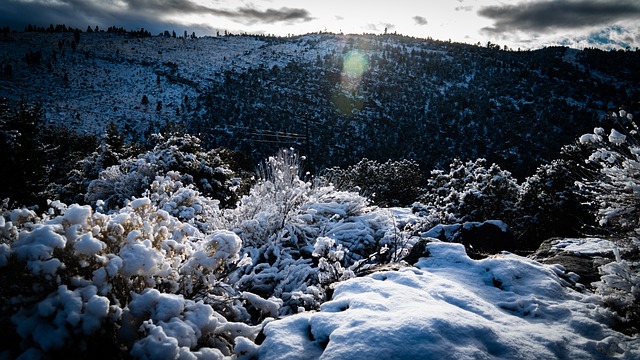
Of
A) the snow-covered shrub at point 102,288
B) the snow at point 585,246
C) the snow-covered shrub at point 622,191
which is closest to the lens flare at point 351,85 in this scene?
the snow at point 585,246

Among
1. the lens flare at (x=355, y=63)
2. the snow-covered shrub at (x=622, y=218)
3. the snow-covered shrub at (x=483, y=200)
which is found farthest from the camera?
the lens flare at (x=355, y=63)

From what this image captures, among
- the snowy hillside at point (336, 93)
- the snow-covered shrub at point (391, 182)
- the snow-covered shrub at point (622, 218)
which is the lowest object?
the snow-covered shrub at point (391, 182)

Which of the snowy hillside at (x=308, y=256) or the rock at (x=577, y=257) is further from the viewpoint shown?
the rock at (x=577, y=257)

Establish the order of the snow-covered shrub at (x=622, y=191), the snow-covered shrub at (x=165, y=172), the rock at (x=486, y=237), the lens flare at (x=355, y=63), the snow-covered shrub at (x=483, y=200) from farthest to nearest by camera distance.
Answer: the lens flare at (x=355, y=63)
the snow-covered shrub at (x=483, y=200)
the snow-covered shrub at (x=165, y=172)
the rock at (x=486, y=237)
the snow-covered shrub at (x=622, y=191)

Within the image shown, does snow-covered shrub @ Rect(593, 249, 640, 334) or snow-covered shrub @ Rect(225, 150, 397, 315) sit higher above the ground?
snow-covered shrub @ Rect(593, 249, 640, 334)

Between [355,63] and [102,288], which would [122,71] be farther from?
[102,288]

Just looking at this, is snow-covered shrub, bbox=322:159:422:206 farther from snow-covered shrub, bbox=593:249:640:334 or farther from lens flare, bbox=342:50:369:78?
lens flare, bbox=342:50:369:78

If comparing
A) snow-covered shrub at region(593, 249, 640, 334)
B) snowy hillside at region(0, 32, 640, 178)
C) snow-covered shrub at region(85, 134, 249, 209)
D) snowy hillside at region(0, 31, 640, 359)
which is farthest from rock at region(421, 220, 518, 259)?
snowy hillside at region(0, 32, 640, 178)

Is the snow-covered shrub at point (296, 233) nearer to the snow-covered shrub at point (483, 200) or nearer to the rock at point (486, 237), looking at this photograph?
the rock at point (486, 237)

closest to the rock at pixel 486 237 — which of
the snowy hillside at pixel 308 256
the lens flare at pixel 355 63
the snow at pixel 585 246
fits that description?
the snowy hillside at pixel 308 256

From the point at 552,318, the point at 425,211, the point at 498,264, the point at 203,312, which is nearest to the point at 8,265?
the point at 203,312

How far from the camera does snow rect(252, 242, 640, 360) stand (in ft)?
6.57

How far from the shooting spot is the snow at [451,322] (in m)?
2.00

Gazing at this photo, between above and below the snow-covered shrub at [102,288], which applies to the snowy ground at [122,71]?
above
